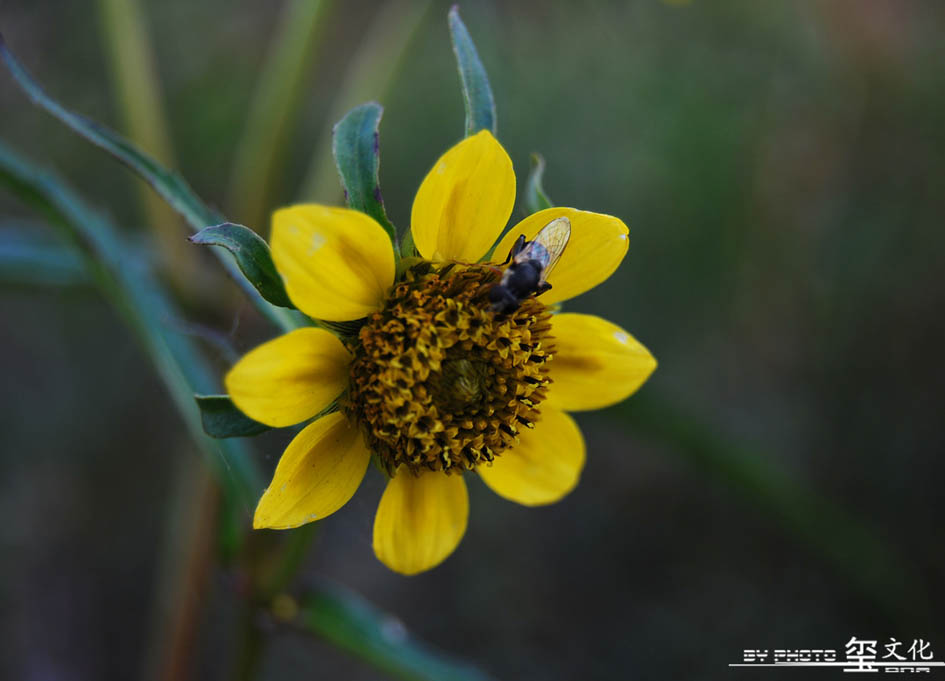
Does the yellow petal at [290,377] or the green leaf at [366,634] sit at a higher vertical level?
the yellow petal at [290,377]

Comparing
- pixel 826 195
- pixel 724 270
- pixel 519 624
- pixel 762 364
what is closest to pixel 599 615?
pixel 519 624

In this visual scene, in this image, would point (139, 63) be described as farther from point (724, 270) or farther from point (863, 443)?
point (863, 443)

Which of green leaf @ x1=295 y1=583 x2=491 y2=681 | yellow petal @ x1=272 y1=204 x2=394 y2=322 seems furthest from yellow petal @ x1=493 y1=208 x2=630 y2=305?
green leaf @ x1=295 y1=583 x2=491 y2=681

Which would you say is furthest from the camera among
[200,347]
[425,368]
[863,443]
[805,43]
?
[863,443]

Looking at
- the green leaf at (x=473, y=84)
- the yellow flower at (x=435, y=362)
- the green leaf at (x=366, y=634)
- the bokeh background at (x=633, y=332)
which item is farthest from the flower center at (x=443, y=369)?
the bokeh background at (x=633, y=332)

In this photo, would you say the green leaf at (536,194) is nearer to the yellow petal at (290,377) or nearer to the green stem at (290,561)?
the yellow petal at (290,377)

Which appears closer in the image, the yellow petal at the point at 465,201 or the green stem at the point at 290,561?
the yellow petal at the point at 465,201

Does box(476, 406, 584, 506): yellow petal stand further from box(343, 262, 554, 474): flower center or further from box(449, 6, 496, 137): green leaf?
box(449, 6, 496, 137): green leaf
